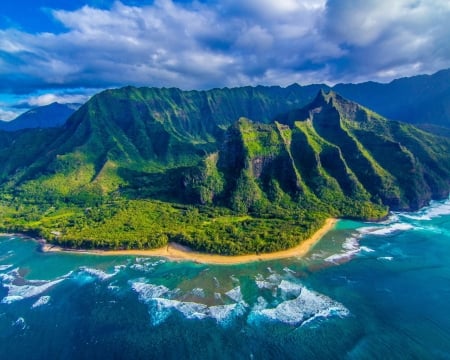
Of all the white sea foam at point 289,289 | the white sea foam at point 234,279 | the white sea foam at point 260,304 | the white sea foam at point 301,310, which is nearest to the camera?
the white sea foam at point 301,310

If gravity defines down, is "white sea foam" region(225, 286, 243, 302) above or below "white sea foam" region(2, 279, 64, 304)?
above

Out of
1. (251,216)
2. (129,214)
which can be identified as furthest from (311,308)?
(129,214)

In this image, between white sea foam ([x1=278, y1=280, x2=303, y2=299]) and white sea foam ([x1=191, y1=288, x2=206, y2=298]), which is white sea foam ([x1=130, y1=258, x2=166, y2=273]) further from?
white sea foam ([x1=278, y1=280, x2=303, y2=299])

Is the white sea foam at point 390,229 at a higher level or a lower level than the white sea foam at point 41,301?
higher

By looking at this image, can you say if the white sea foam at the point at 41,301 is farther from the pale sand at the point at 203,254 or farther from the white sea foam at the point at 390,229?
the white sea foam at the point at 390,229

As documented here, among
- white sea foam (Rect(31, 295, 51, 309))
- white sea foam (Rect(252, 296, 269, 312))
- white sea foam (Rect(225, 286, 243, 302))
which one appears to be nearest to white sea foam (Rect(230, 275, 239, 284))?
white sea foam (Rect(225, 286, 243, 302))

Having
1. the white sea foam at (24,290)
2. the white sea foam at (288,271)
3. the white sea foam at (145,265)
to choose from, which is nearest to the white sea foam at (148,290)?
the white sea foam at (145,265)

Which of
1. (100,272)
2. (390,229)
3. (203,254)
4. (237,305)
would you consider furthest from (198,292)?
(390,229)
